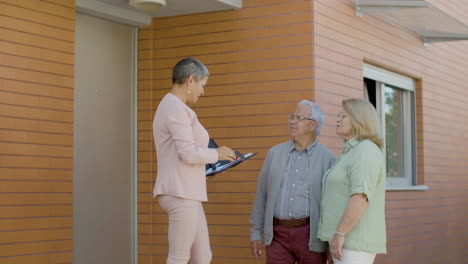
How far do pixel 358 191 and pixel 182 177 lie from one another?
3.46 feet

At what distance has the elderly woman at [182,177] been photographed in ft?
14.5

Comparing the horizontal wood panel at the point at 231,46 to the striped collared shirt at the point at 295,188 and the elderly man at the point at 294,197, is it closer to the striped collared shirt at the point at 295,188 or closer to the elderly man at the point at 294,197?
the elderly man at the point at 294,197

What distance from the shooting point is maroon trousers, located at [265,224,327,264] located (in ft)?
17.4

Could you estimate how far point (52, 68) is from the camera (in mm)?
6387

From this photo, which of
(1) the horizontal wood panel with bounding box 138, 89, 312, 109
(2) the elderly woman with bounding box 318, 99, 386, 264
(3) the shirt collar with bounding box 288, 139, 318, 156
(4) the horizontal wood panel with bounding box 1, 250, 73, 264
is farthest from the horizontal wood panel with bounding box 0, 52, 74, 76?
(2) the elderly woman with bounding box 318, 99, 386, 264

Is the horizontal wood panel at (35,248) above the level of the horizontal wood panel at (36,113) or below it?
below

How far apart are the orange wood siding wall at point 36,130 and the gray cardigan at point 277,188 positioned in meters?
1.74

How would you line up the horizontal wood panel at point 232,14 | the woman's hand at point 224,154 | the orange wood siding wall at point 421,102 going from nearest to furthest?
the woman's hand at point 224,154
the horizontal wood panel at point 232,14
the orange wood siding wall at point 421,102

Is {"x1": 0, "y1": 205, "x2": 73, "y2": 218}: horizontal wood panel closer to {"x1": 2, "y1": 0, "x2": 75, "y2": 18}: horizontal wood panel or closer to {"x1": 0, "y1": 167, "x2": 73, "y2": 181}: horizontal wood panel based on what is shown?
{"x1": 0, "y1": 167, "x2": 73, "y2": 181}: horizontal wood panel

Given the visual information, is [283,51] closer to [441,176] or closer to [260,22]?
[260,22]

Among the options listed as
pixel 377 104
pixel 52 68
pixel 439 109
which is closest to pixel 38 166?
pixel 52 68

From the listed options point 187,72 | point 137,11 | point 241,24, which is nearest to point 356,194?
point 187,72

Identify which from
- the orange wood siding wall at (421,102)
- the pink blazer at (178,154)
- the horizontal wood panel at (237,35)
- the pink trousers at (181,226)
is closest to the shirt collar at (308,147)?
the pink blazer at (178,154)

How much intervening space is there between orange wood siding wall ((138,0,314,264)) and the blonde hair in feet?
6.99
